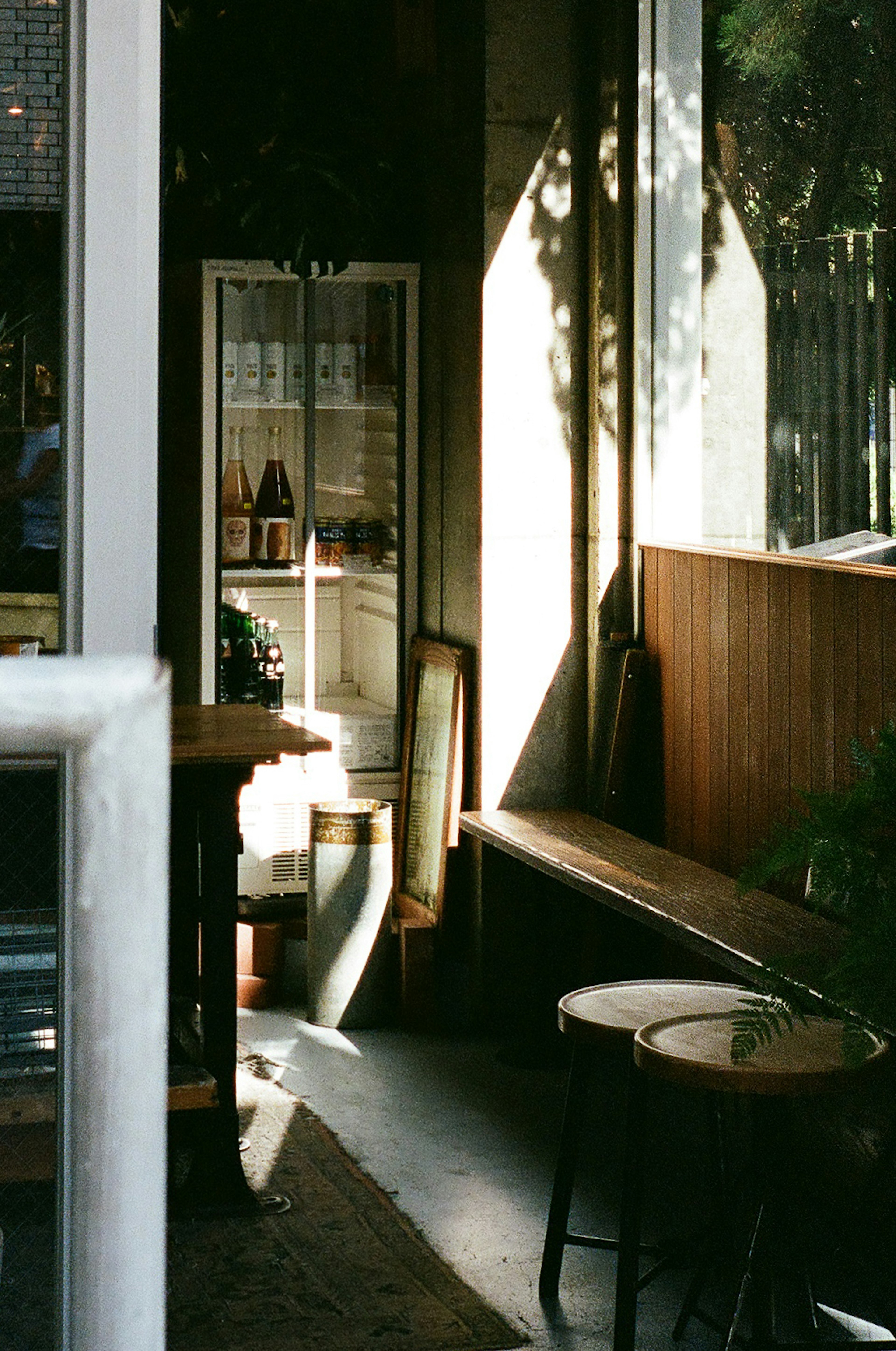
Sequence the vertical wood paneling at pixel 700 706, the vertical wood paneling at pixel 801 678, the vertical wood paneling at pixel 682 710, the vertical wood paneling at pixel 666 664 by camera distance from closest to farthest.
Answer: the vertical wood paneling at pixel 801 678 → the vertical wood paneling at pixel 700 706 → the vertical wood paneling at pixel 682 710 → the vertical wood paneling at pixel 666 664

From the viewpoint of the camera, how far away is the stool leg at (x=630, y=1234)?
2.80 metres

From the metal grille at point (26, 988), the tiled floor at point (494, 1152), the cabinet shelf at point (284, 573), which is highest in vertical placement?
the cabinet shelf at point (284, 573)

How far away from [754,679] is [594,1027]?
1590 millimetres

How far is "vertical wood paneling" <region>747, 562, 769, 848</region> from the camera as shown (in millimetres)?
4266

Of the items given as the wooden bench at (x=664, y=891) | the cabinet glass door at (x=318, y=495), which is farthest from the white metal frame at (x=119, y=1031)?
the cabinet glass door at (x=318, y=495)

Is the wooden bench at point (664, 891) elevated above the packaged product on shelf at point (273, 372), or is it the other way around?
the packaged product on shelf at point (273, 372)

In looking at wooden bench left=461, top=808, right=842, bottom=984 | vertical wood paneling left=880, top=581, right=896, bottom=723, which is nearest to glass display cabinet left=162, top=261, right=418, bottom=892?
wooden bench left=461, top=808, right=842, bottom=984

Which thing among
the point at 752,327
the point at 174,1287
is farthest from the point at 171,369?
the point at 174,1287

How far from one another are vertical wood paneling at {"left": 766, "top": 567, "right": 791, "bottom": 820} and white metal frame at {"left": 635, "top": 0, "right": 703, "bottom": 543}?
71 centimetres

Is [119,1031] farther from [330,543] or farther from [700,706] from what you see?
[330,543]

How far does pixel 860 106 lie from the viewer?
3859 mm

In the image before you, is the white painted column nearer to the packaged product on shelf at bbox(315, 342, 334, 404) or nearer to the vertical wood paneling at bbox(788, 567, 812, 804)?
the vertical wood paneling at bbox(788, 567, 812, 804)

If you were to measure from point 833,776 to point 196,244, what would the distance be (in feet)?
10.3

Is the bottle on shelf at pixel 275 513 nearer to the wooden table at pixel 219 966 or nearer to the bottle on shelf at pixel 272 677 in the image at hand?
the bottle on shelf at pixel 272 677
